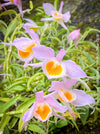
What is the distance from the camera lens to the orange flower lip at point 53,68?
0.45m

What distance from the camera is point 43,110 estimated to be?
0.48 meters

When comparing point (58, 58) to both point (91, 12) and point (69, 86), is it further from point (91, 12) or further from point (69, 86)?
point (91, 12)

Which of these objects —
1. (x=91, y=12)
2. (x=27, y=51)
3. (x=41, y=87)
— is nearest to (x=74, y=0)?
(x=91, y=12)

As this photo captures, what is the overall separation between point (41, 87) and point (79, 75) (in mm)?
426

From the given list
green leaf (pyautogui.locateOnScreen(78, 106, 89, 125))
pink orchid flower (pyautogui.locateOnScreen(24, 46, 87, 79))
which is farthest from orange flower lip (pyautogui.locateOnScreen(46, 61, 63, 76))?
green leaf (pyautogui.locateOnScreen(78, 106, 89, 125))

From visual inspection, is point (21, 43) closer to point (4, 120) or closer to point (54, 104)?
point (54, 104)

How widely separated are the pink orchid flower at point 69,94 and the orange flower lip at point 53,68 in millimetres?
27

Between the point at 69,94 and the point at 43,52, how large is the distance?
14 centimetres

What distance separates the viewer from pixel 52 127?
84 centimetres

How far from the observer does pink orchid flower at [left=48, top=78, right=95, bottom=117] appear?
467 millimetres

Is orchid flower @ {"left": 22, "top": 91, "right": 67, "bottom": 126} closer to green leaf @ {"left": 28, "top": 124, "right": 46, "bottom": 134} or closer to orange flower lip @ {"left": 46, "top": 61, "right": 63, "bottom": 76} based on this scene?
orange flower lip @ {"left": 46, "top": 61, "right": 63, "bottom": 76}

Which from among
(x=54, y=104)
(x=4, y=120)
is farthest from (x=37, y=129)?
(x=54, y=104)

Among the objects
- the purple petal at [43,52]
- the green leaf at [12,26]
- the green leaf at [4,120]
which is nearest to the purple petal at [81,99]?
the purple petal at [43,52]

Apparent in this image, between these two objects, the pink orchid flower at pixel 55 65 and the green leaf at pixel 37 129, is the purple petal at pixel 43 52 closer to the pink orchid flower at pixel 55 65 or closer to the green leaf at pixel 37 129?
the pink orchid flower at pixel 55 65
